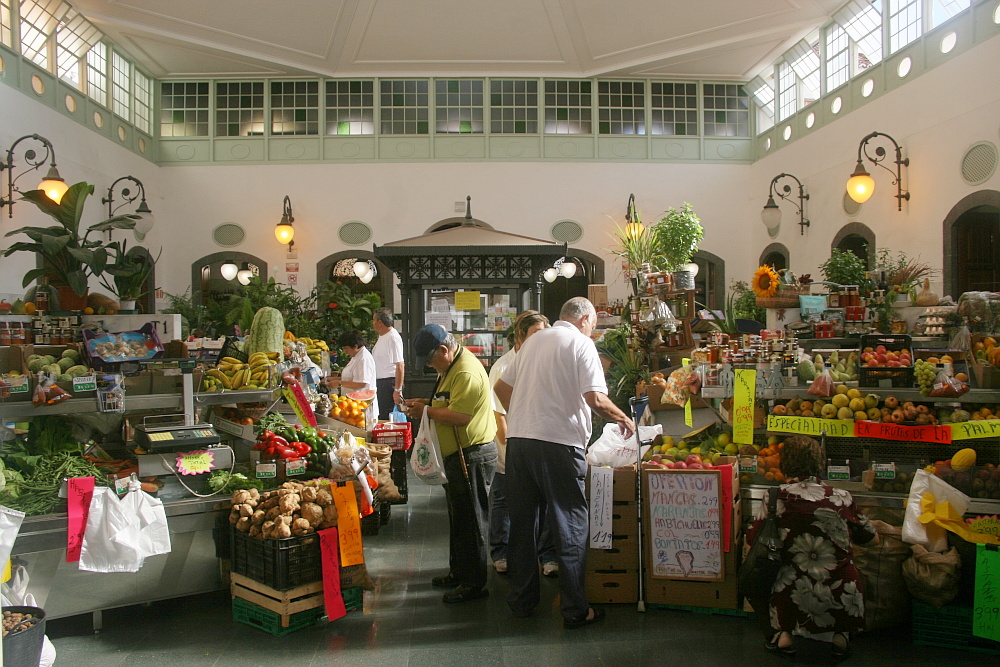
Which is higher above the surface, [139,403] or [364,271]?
[364,271]

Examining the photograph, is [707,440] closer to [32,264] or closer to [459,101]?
[32,264]

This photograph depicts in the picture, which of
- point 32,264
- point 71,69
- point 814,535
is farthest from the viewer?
point 71,69

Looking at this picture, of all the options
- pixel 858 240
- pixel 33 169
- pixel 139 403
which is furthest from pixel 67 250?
pixel 858 240

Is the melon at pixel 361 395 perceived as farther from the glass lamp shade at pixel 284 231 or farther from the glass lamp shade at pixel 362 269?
the glass lamp shade at pixel 284 231

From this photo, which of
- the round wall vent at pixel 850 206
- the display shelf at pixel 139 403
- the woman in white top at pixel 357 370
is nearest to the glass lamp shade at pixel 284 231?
the woman in white top at pixel 357 370

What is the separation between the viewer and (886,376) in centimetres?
394

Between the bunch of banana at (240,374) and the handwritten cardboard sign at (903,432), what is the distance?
11.2ft

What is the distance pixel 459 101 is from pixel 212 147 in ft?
15.4

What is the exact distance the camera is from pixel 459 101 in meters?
14.2

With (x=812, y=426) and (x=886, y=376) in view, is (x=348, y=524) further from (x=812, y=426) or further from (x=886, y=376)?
(x=886, y=376)

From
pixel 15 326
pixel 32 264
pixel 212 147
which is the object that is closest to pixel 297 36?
pixel 212 147

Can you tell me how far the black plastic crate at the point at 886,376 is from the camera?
154 inches

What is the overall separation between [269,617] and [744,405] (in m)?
2.64

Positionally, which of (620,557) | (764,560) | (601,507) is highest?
(601,507)
